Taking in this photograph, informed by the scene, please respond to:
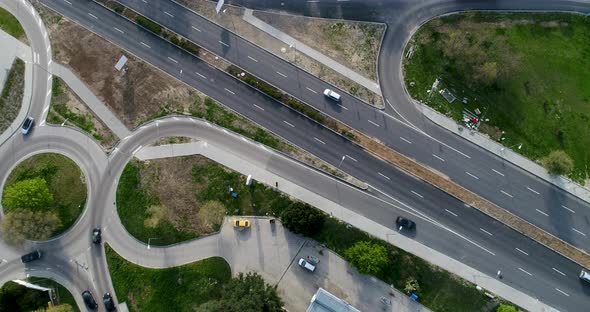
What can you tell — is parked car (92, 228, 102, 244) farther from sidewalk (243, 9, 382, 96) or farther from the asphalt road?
sidewalk (243, 9, 382, 96)

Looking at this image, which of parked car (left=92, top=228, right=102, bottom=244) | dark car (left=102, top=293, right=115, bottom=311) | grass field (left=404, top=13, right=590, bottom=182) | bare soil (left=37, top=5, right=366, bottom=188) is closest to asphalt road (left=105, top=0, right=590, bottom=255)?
grass field (left=404, top=13, right=590, bottom=182)

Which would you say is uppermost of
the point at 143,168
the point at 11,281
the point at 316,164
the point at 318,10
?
the point at 318,10

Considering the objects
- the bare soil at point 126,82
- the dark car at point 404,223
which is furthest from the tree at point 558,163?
the bare soil at point 126,82

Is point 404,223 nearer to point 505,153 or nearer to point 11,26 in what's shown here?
point 505,153

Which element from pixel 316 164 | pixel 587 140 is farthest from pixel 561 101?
pixel 316 164

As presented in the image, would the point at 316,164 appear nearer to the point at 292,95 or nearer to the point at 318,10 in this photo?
the point at 292,95

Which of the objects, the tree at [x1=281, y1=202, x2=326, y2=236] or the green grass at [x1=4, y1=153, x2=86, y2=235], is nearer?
the tree at [x1=281, y1=202, x2=326, y2=236]
